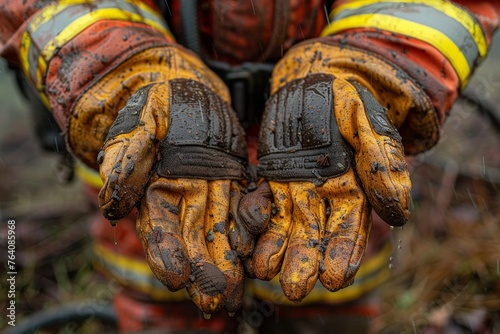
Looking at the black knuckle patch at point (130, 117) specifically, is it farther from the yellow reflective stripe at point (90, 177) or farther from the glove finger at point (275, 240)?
the yellow reflective stripe at point (90, 177)

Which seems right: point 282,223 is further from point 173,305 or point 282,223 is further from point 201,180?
point 173,305

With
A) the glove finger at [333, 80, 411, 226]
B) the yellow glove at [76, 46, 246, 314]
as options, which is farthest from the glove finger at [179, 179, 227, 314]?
the glove finger at [333, 80, 411, 226]

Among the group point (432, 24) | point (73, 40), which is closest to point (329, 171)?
point (432, 24)

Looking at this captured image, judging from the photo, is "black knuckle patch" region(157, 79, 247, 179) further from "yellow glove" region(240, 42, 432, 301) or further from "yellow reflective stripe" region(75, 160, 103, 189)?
"yellow reflective stripe" region(75, 160, 103, 189)

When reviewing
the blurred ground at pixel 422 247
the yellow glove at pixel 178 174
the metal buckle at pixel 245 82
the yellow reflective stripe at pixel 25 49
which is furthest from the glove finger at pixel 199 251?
the blurred ground at pixel 422 247

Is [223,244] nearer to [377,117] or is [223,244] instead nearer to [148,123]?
[148,123]

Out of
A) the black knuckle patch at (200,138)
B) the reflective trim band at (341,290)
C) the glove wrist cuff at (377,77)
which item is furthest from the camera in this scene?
the reflective trim band at (341,290)
